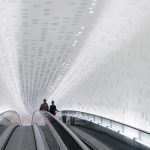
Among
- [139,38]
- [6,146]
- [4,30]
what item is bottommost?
[6,146]

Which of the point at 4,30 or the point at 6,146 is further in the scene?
the point at 4,30

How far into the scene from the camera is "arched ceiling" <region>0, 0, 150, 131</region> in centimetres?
1557

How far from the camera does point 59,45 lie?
25.8 meters

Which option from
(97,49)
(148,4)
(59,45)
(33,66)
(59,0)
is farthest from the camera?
(33,66)

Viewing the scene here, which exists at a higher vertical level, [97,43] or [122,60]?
[97,43]

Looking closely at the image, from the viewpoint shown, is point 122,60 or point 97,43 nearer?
point 122,60

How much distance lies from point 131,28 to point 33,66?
20520 millimetres

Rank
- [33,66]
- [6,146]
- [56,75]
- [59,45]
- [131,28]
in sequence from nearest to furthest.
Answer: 1. [6,146]
2. [131,28]
3. [59,45]
4. [33,66]
5. [56,75]

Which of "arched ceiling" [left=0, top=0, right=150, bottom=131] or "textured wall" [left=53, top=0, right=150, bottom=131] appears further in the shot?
"arched ceiling" [left=0, top=0, right=150, bottom=131]

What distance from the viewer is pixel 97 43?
73.2 feet

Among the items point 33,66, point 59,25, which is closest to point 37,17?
point 59,25

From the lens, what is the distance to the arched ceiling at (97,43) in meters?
15.6

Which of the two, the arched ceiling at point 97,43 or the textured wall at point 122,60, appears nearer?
the textured wall at point 122,60

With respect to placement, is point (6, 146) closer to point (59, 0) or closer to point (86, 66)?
point (59, 0)
